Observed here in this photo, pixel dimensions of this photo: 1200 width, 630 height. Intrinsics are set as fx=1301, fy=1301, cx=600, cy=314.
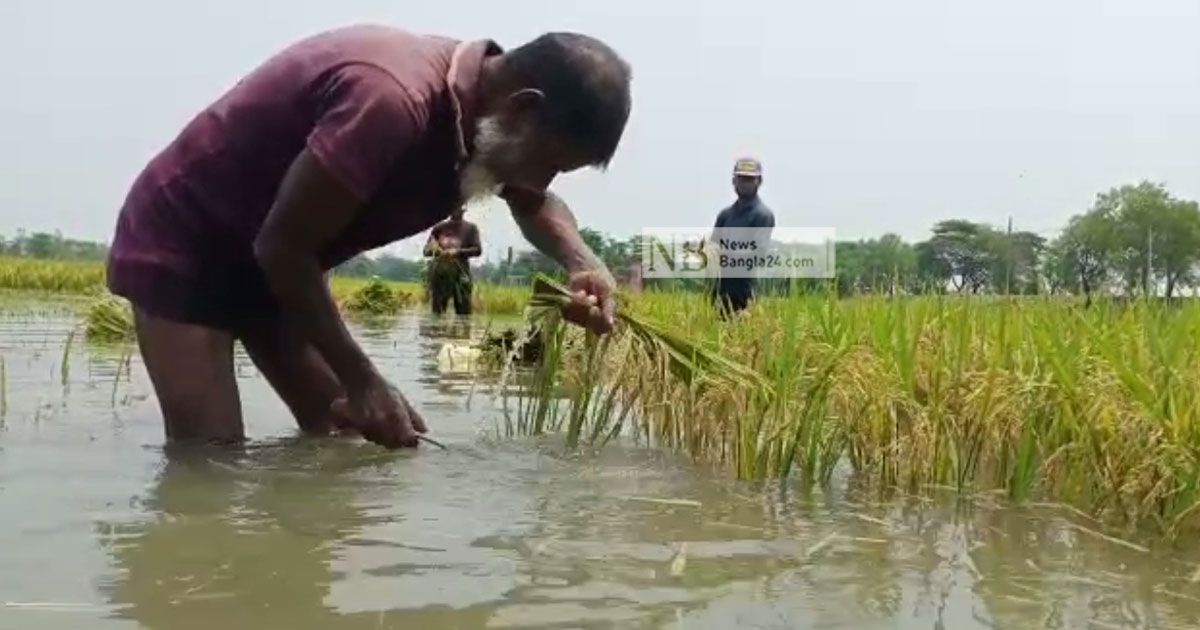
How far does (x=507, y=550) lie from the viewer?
7.29ft

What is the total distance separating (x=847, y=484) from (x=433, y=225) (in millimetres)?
1150

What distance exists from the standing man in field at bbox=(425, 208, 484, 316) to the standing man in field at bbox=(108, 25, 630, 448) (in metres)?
8.23

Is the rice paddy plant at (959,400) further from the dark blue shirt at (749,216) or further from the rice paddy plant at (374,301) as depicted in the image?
the rice paddy plant at (374,301)

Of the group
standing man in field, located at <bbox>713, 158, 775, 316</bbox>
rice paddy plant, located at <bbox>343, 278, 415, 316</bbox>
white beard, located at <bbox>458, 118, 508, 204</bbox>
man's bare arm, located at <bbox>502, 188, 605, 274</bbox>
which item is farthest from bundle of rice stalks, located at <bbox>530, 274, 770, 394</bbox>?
rice paddy plant, located at <bbox>343, 278, 415, 316</bbox>

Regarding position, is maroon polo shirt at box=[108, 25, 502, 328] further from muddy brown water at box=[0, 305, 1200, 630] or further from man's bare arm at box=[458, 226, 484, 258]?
man's bare arm at box=[458, 226, 484, 258]

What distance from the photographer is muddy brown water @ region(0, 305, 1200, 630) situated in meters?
1.86

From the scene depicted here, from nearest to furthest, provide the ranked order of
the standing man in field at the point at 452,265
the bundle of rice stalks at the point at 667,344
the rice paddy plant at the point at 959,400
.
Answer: the rice paddy plant at the point at 959,400 < the bundle of rice stalks at the point at 667,344 < the standing man in field at the point at 452,265

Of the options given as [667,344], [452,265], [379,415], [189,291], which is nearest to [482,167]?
[379,415]

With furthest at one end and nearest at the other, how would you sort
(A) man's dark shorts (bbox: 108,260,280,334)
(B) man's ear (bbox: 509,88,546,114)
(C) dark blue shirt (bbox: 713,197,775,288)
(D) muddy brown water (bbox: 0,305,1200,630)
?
(C) dark blue shirt (bbox: 713,197,775,288), (A) man's dark shorts (bbox: 108,260,280,334), (B) man's ear (bbox: 509,88,546,114), (D) muddy brown water (bbox: 0,305,1200,630)

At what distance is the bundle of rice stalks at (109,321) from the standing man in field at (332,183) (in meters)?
4.77

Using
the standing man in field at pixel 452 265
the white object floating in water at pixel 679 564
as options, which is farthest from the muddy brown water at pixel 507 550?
the standing man in field at pixel 452 265

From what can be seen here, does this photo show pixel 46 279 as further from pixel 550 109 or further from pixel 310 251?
pixel 550 109

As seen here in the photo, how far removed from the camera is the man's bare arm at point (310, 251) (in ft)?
7.96

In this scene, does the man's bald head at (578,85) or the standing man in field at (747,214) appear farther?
the standing man in field at (747,214)
